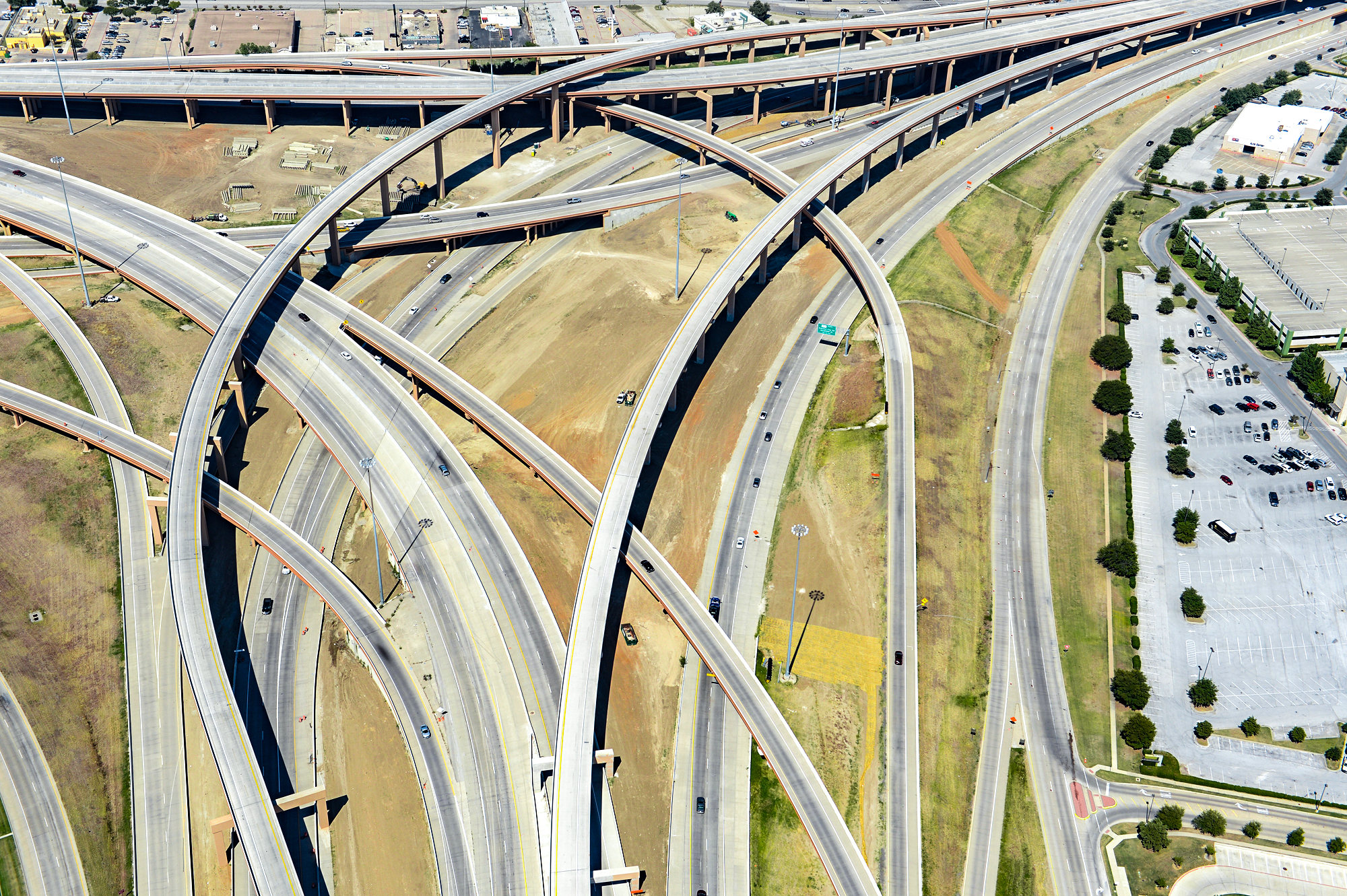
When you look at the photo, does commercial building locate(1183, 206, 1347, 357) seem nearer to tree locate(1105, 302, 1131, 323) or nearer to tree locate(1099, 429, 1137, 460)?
tree locate(1105, 302, 1131, 323)

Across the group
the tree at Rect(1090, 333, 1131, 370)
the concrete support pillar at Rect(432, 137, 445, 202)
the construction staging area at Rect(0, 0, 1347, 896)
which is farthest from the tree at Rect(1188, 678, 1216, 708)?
the concrete support pillar at Rect(432, 137, 445, 202)

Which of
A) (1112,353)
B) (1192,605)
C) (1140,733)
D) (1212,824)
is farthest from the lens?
(1112,353)

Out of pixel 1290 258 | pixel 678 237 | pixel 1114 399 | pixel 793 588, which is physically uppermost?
pixel 678 237

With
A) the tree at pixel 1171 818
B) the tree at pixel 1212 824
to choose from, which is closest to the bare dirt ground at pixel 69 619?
the tree at pixel 1171 818

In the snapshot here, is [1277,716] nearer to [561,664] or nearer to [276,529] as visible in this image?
[561,664]

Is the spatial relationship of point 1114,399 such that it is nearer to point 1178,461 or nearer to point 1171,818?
point 1178,461

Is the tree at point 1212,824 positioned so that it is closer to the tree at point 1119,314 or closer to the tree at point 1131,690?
the tree at point 1131,690

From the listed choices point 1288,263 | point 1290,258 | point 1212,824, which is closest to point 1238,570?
point 1212,824
